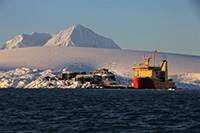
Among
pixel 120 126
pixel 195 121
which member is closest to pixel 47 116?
pixel 120 126

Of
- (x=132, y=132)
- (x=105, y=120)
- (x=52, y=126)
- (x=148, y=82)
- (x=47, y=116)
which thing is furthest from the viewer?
(x=148, y=82)

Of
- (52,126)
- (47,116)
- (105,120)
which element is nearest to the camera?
(52,126)

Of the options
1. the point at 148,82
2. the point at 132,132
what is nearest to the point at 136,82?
the point at 148,82

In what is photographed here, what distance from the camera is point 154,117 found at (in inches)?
1841

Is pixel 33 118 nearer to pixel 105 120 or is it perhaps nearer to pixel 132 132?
pixel 105 120

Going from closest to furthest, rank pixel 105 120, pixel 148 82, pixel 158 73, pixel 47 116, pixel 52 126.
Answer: pixel 52 126 → pixel 105 120 → pixel 47 116 → pixel 148 82 → pixel 158 73

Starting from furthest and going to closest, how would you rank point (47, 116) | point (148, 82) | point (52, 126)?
point (148, 82), point (47, 116), point (52, 126)

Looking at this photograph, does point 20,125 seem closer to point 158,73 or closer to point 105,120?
point 105,120

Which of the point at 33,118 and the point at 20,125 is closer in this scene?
the point at 20,125

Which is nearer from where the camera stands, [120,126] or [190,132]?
[190,132]

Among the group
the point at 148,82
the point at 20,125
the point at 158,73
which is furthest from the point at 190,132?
the point at 158,73

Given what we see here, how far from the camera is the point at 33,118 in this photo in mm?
44219

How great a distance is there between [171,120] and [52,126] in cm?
1385

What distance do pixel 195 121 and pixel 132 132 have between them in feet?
36.0
